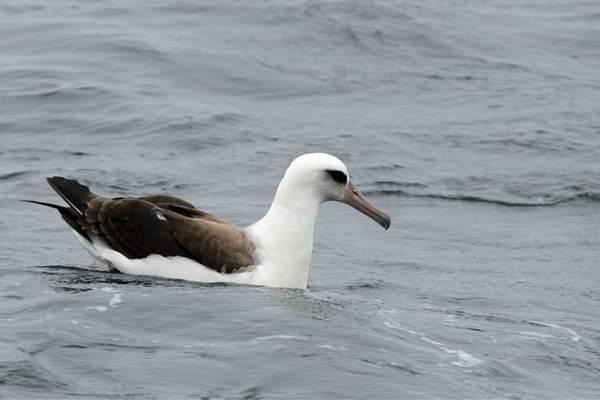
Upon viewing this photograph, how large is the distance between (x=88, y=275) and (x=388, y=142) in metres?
7.28

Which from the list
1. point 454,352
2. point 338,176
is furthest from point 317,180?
point 454,352

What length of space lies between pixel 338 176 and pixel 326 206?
15.1ft

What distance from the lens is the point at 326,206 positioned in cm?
1670

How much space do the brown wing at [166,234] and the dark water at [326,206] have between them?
0.97 ft

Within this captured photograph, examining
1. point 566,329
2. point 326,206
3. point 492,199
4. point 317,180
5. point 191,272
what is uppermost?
point 317,180

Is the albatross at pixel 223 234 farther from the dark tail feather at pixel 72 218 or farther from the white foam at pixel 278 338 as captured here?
the white foam at pixel 278 338

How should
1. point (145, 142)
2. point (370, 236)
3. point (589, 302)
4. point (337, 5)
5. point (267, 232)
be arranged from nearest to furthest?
point (267, 232)
point (589, 302)
point (370, 236)
point (145, 142)
point (337, 5)

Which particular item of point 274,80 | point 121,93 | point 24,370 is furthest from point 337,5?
point 24,370

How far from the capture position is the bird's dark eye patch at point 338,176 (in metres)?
12.1

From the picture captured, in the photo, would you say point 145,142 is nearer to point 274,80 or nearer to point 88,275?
point 274,80

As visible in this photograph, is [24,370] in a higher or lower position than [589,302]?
higher

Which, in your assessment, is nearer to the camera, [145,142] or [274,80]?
[145,142]

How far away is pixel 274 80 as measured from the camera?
21766 mm

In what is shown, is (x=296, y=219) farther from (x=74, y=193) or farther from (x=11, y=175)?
(x=11, y=175)
